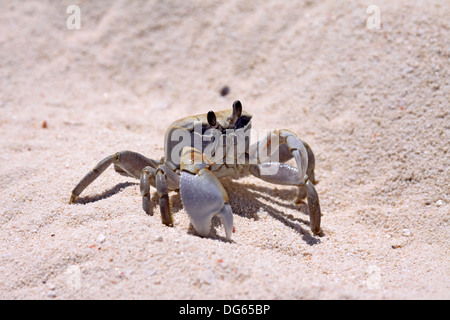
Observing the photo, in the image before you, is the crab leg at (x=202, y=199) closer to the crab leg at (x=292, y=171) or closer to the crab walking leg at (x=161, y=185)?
the crab walking leg at (x=161, y=185)

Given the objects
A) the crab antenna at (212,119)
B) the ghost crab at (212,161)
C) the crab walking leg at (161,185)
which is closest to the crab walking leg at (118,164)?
the ghost crab at (212,161)

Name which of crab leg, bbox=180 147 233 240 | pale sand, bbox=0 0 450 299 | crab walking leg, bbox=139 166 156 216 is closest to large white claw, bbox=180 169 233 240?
crab leg, bbox=180 147 233 240

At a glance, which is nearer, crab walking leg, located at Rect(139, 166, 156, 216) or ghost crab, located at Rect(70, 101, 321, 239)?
ghost crab, located at Rect(70, 101, 321, 239)

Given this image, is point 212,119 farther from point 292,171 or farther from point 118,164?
point 118,164

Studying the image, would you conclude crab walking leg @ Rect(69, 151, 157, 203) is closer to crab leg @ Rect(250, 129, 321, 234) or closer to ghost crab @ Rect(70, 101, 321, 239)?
ghost crab @ Rect(70, 101, 321, 239)

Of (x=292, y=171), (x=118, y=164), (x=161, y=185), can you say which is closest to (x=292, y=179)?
(x=292, y=171)

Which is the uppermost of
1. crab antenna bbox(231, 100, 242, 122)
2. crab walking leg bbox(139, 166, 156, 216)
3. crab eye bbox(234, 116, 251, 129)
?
crab antenna bbox(231, 100, 242, 122)

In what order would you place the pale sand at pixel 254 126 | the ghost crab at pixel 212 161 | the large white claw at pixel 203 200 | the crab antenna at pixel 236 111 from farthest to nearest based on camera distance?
the crab antenna at pixel 236 111 → the ghost crab at pixel 212 161 → the large white claw at pixel 203 200 → the pale sand at pixel 254 126

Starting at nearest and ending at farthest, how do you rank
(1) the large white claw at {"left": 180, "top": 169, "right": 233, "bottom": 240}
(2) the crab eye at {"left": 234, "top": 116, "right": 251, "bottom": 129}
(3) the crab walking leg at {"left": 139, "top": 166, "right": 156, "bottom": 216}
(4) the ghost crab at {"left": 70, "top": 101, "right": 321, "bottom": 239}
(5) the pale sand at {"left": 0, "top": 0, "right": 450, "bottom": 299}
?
1. (5) the pale sand at {"left": 0, "top": 0, "right": 450, "bottom": 299}
2. (1) the large white claw at {"left": 180, "top": 169, "right": 233, "bottom": 240}
3. (4) the ghost crab at {"left": 70, "top": 101, "right": 321, "bottom": 239}
4. (3) the crab walking leg at {"left": 139, "top": 166, "right": 156, "bottom": 216}
5. (2) the crab eye at {"left": 234, "top": 116, "right": 251, "bottom": 129}
